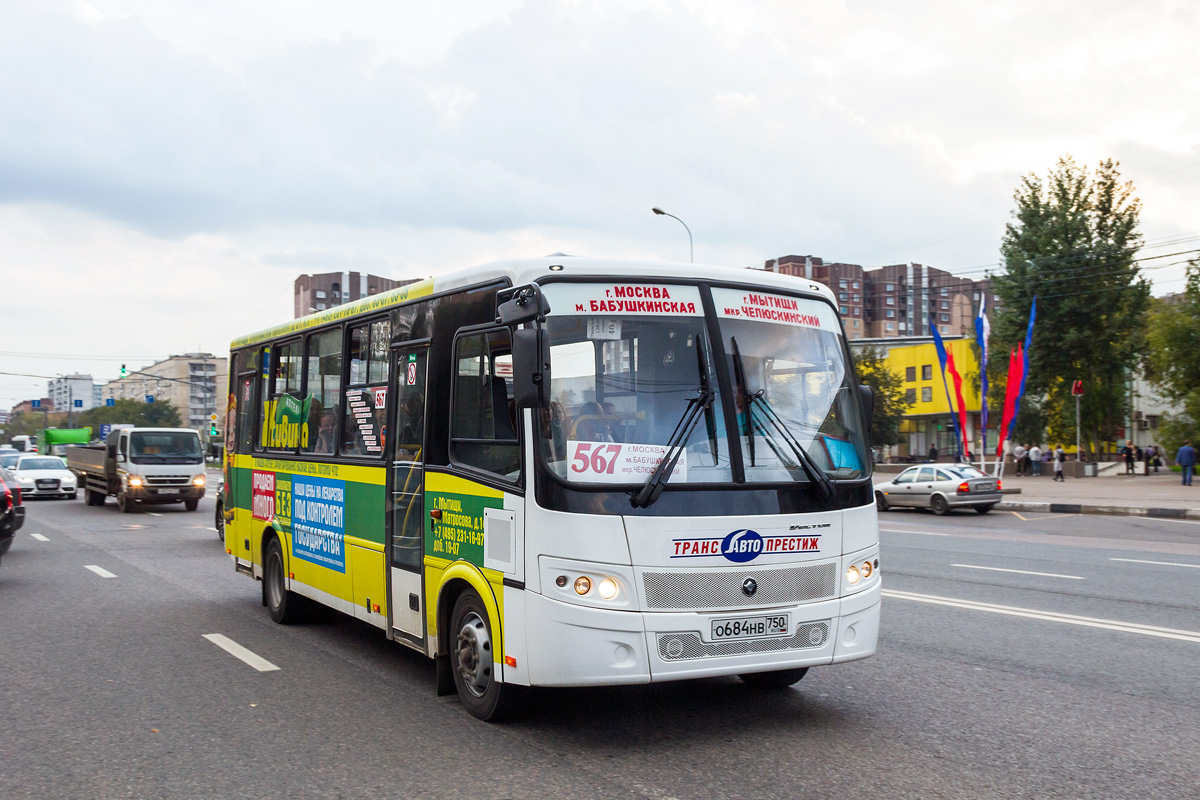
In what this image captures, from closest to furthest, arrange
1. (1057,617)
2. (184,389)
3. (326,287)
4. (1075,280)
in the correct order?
(1057,617), (1075,280), (326,287), (184,389)

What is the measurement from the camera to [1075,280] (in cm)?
4862

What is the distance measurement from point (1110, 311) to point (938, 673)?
4708cm

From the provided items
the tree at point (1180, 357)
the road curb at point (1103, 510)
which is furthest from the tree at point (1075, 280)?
the road curb at point (1103, 510)

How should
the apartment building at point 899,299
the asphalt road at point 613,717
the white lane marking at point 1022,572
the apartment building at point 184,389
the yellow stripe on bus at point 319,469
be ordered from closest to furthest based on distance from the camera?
the asphalt road at point 613,717 → the yellow stripe on bus at point 319,469 → the white lane marking at point 1022,572 → the apartment building at point 899,299 → the apartment building at point 184,389

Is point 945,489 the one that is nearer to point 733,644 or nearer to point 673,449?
point 733,644

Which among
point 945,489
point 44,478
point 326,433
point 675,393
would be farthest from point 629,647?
point 44,478

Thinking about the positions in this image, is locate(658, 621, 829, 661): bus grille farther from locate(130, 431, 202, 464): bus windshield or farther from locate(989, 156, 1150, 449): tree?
locate(989, 156, 1150, 449): tree

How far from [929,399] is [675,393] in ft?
245

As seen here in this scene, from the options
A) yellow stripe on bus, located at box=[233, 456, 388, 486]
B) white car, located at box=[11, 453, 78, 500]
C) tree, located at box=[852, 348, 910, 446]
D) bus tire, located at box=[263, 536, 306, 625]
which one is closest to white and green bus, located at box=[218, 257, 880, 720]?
yellow stripe on bus, located at box=[233, 456, 388, 486]

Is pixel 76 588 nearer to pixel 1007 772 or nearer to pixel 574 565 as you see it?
pixel 574 565

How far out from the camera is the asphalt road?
4891mm

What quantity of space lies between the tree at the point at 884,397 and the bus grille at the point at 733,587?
200ft

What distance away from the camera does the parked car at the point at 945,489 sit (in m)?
26.4

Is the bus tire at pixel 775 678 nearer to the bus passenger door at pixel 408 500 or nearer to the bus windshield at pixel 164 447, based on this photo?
the bus passenger door at pixel 408 500
